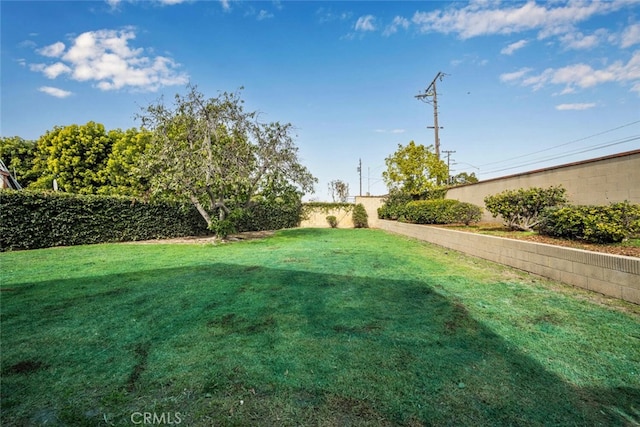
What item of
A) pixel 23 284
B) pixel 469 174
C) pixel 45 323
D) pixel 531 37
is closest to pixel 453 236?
pixel 531 37

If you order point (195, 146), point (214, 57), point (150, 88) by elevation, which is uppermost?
point (214, 57)

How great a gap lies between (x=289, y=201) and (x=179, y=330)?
9.33 m

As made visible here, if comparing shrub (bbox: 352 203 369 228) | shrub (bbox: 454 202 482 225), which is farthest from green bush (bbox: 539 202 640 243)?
shrub (bbox: 352 203 369 228)

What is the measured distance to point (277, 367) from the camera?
204cm

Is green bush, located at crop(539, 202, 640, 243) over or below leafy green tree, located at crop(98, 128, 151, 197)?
below

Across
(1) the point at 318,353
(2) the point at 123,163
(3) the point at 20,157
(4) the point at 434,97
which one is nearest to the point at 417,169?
(4) the point at 434,97

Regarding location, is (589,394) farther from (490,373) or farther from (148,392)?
(148,392)

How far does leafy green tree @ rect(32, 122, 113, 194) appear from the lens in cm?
1839

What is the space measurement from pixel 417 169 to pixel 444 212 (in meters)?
6.32

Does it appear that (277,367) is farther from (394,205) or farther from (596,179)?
(394,205)

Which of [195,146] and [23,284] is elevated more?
[195,146]

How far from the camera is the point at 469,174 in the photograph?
46.0 m

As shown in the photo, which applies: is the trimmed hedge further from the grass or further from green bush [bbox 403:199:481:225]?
green bush [bbox 403:199:481:225]

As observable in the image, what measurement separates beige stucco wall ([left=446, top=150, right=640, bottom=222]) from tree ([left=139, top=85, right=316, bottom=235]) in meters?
8.09
